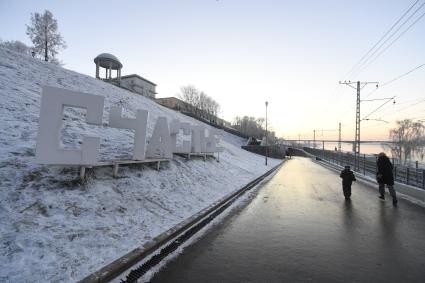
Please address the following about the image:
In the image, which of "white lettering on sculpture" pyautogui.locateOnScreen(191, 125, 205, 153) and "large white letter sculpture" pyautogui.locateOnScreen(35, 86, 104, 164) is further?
"white lettering on sculpture" pyautogui.locateOnScreen(191, 125, 205, 153)

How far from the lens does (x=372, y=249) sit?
20.8ft

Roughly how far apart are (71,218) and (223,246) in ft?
10.5

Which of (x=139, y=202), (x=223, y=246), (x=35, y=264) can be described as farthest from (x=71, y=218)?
(x=223, y=246)

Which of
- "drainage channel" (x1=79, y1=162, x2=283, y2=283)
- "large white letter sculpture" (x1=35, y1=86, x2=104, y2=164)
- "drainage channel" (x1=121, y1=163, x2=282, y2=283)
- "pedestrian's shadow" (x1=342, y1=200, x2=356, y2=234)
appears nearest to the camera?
"drainage channel" (x1=79, y1=162, x2=283, y2=283)

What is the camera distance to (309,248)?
639 cm

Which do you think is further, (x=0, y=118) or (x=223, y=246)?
(x=0, y=118)

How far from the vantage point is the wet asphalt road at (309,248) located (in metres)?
5.00

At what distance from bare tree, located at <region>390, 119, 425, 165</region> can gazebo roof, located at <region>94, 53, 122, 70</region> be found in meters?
71.7

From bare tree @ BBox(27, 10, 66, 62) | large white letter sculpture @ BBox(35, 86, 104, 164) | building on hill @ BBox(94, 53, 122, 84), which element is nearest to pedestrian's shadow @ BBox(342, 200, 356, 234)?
large white letter sculpture @ BBox(35, 86, 104, 164)

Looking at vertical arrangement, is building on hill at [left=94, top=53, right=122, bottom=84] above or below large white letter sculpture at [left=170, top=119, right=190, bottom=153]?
above

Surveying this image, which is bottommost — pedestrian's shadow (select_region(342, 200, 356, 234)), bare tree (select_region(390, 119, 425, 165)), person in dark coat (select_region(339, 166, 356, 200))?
pedestrian's shadow (select_region(342, 200, 356, 234))

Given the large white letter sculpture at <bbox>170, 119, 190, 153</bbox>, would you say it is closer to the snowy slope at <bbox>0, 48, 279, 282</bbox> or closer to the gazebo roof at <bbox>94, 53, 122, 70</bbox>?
the snowy slope at <bbox>0, 48, 279, 282</bbox>

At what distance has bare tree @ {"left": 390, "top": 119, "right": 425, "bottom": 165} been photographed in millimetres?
79938

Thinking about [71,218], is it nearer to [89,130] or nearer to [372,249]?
[372,249]
